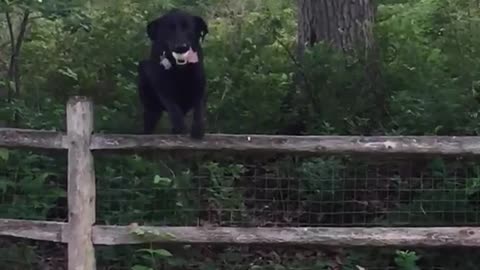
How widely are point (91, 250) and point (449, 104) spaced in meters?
2.86

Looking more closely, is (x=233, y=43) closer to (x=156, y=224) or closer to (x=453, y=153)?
(x=156, y=224)

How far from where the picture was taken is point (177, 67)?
596 cm

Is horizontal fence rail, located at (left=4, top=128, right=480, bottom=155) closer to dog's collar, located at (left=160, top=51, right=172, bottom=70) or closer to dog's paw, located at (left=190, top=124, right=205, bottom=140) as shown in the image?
dog's paw, located at (left=190, top=124, right=205, bottom=140)

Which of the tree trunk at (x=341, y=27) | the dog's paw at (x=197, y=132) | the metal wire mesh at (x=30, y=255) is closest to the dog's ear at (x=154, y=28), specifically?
the dog's paw at (x=197, y=132)

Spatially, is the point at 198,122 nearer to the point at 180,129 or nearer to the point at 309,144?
the point at 180,129

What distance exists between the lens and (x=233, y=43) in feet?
27.6

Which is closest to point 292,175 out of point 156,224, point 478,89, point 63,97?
point 156,224

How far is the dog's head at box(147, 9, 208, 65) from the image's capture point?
5.77 m

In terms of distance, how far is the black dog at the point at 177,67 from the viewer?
5824mm

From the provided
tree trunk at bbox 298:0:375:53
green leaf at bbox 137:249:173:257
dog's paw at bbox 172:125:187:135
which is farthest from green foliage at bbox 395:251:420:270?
tree trunk at bbox 298:0:375:53

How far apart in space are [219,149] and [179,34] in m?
0.76

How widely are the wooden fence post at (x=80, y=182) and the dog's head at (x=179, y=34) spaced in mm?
599

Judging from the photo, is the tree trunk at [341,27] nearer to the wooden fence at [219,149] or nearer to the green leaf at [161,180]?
the green leaf at [161,180]

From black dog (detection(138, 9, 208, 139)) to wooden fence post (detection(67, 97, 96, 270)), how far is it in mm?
535
